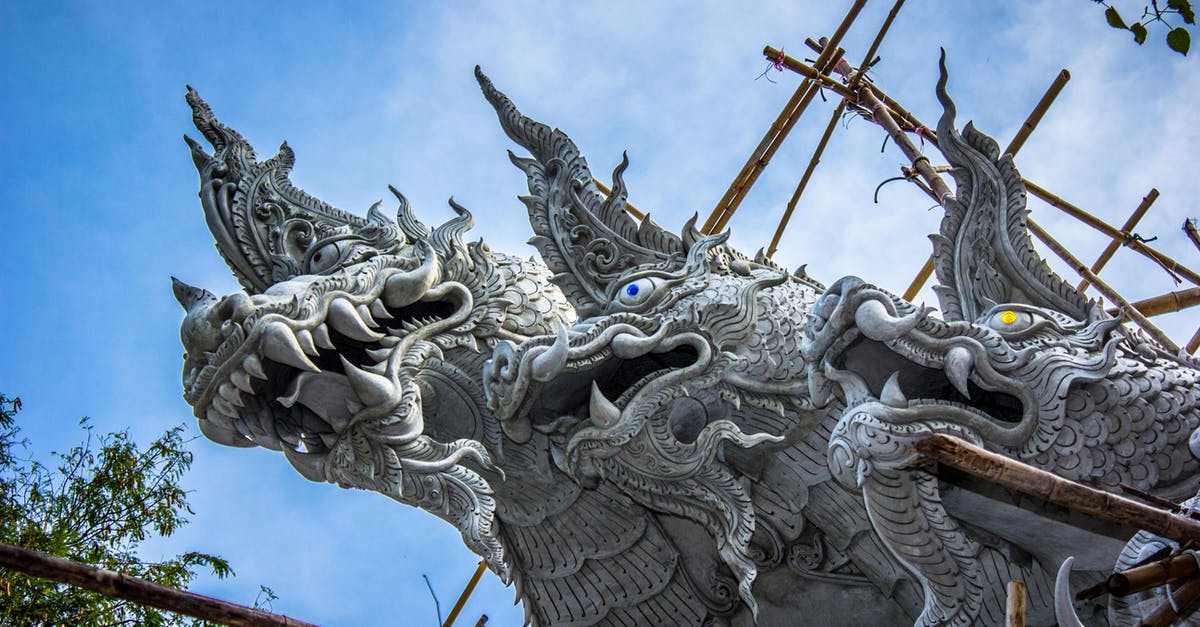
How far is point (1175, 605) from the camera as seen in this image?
4594 millimetres

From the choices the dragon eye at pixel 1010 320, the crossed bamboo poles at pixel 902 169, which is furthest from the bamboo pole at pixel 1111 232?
the dragon eye at pixel 1010 320

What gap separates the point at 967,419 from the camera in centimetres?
605

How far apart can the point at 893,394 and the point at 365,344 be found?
2807mm

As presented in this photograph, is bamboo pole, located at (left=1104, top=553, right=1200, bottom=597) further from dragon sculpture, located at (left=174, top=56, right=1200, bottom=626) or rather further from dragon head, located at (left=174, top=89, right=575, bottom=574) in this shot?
dragon head, located at (left=174, top=89, right=575, bottom=574)

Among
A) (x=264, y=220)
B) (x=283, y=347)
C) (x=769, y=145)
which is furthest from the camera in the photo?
(x=769, y=145)

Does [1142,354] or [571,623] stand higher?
[1142,354]

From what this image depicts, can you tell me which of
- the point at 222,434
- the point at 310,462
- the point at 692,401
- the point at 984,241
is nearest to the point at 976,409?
the point at 984,241

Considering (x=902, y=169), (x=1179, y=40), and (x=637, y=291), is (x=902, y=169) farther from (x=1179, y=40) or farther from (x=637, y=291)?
(x=1179, y=40)

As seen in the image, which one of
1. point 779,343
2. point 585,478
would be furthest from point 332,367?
point 779,343

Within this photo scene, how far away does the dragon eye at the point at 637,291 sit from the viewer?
24.1 ft

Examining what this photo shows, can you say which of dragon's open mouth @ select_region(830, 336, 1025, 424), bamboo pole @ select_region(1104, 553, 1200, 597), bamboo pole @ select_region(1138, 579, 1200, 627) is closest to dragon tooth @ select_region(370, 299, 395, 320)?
dragon's open mouth @ select_region(830, 336, 1025, 424)

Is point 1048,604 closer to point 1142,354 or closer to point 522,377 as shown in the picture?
point 1142,354

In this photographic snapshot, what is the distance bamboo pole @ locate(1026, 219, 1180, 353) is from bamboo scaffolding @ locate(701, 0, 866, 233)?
6.13 ft

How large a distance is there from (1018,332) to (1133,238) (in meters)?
2.71
